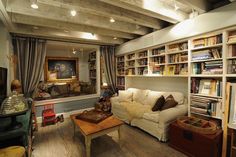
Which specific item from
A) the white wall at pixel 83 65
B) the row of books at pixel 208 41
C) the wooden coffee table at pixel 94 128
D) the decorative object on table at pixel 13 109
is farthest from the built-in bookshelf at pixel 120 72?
the decorative object on table at pixel 13 109

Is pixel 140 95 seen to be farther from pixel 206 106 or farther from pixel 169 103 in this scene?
pixel 206 106

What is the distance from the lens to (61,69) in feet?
17.2

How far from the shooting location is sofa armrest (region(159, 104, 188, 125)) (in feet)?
8.59

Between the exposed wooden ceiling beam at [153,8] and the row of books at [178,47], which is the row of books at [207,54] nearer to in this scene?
the row of books at [178,47]

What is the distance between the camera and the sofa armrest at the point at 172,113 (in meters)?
2.62

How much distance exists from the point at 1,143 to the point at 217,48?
12.3ft

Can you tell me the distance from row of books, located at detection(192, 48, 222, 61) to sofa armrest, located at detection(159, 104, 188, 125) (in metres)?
1.06

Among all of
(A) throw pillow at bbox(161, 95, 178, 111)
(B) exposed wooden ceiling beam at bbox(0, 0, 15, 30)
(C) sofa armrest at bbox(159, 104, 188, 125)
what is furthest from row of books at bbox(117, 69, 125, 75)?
(B) exposed wooden ceiling beam at bbox(0, 0, 15, 30)

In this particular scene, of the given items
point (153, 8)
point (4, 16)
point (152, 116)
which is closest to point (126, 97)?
point (152, 116)

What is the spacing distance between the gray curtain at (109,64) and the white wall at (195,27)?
4.61ft

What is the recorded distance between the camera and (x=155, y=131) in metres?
2.75

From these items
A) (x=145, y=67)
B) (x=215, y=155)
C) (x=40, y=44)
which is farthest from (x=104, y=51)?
(x=215, y=155)

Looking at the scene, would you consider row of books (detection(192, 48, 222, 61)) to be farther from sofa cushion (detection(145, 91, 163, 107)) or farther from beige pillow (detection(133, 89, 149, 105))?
beige pillow (detection(133, 89, 149, 105))

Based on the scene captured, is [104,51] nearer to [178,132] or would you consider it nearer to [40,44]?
[40,44]
